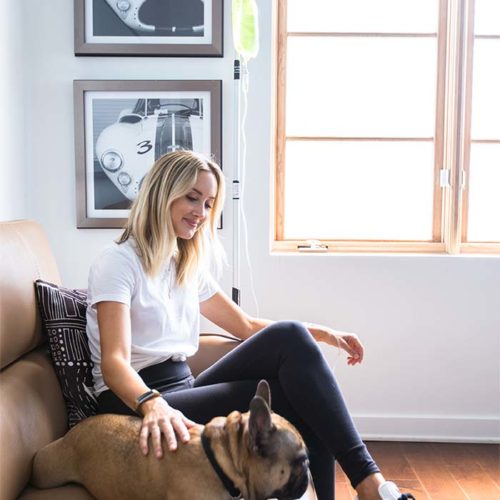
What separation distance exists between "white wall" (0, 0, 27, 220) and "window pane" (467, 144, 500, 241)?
1.98m

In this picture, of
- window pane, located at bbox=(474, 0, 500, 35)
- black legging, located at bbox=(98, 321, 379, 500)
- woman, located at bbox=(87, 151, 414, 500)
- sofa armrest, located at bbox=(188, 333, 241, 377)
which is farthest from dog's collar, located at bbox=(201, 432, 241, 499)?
window pane, located at bbox=(474, 0, 500, 35)

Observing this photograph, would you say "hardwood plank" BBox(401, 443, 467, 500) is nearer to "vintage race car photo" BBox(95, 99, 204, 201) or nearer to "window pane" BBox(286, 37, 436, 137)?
"window pane" BBox(286, 37, 436, 137)

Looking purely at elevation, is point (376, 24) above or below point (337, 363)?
above

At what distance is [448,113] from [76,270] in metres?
1.78

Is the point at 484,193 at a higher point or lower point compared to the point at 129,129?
lower

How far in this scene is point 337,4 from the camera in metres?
3.00

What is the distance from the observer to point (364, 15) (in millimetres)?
3008

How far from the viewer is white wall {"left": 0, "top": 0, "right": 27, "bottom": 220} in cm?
257

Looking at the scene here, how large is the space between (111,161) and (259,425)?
5.68 ft

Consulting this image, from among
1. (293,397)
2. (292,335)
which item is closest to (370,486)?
(293,397)

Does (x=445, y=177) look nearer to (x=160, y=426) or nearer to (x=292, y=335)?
(x=292, y=335)

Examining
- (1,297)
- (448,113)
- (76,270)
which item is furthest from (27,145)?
(448,113)

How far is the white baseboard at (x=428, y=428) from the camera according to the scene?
2.95 m

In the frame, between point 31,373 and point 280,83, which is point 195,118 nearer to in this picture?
point 280,83
